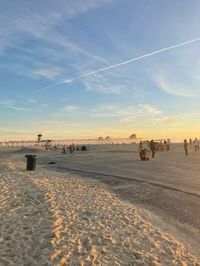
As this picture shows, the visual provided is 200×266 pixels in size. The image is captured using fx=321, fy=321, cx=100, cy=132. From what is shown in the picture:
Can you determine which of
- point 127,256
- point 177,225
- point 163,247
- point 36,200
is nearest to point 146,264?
point 127,256

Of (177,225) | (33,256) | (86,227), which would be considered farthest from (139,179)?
(33,256)

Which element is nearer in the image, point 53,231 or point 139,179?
point 53,231

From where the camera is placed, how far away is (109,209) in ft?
36.5

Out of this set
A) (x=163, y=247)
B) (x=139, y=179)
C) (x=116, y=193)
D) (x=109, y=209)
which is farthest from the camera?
(x=139, y=179)

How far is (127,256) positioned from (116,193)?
25.9ft

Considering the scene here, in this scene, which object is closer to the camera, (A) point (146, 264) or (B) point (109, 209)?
(A) point (146, 264)

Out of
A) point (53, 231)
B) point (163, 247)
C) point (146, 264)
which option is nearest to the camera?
point (146, 264)

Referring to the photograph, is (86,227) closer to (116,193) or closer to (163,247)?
(163,247)

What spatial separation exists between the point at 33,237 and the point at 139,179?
11807mm

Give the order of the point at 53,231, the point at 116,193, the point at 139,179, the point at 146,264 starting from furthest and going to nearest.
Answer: the point at 139,179 → the point at 116,193 → the point at 53,231 → the point at 146,264

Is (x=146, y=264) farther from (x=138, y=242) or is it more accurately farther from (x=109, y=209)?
(x=109, y=209)

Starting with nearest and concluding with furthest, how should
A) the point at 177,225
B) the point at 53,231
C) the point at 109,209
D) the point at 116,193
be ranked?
the point at 53,231 → the point at 177,225 → the point at 109,209 → the point at 116,193

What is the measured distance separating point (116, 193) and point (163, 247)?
7.26 m

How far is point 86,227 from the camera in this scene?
885 centimetres
